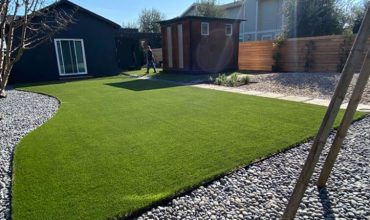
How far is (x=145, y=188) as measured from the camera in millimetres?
2713

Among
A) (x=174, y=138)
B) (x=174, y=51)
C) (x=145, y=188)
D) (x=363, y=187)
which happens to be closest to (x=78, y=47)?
(x=174, y=51)

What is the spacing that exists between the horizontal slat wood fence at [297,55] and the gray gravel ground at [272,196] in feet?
33.0

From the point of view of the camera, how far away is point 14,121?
566cm

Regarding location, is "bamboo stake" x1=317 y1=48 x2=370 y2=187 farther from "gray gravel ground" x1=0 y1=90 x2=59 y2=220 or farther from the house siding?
the house siding

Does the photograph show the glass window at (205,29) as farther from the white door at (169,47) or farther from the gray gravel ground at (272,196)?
the gray gravel ground at (272,196)

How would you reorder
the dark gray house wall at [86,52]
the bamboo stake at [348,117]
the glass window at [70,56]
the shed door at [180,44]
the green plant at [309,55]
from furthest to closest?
the shed door at [180,44] → the glass window at [70,56] → the dark gray house wall at [86,52] → the green plant at [309,55] → the bamboo stake at [348,117]

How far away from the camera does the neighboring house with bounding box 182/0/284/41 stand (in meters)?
24.1

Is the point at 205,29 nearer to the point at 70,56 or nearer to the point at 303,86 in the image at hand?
the point at 303,86

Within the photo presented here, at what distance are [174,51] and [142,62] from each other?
25.9 ft

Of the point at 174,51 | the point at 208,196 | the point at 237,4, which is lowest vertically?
the point at 208,196

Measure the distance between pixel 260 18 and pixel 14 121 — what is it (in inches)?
958

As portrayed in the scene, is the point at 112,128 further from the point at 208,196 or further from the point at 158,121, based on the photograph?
the point at 208,196

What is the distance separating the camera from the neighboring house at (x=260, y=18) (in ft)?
78.9

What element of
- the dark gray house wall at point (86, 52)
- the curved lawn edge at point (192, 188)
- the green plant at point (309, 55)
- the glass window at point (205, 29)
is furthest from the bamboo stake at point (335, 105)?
the dark gray house wall at point (86, 52)
